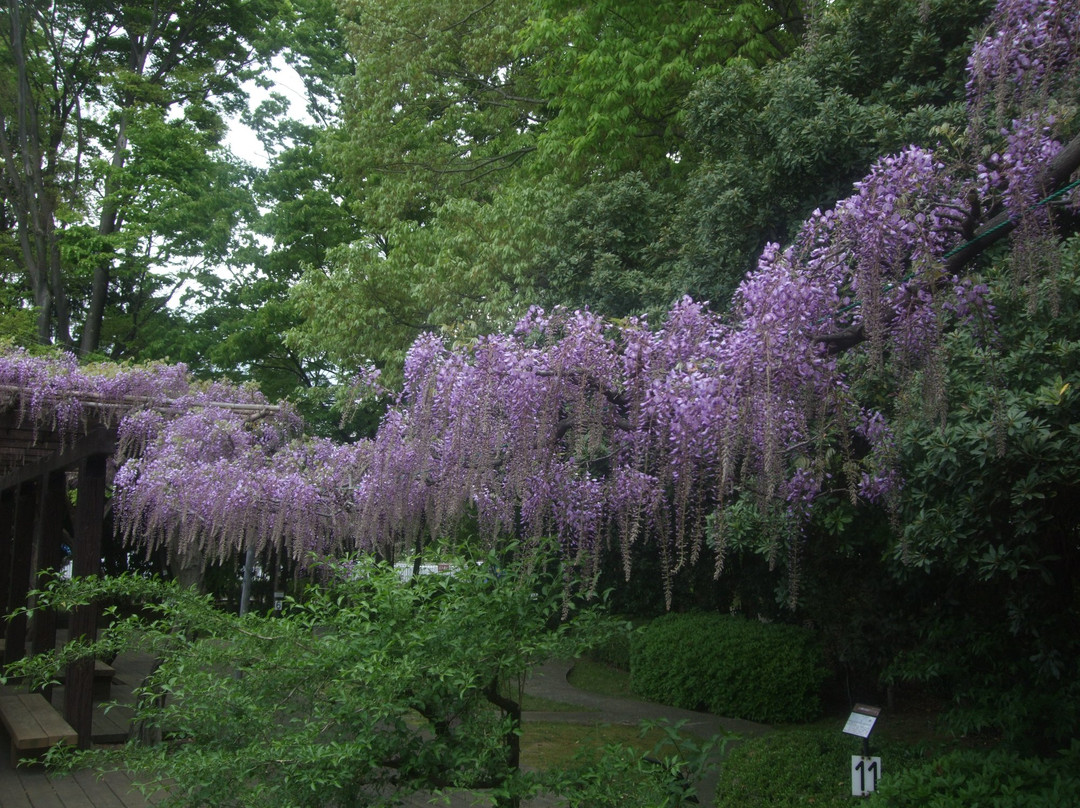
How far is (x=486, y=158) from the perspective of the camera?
44.2ft

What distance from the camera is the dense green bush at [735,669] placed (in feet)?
29.9

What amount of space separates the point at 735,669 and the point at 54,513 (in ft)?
23.0

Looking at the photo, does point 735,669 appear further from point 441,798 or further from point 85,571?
point 441,798

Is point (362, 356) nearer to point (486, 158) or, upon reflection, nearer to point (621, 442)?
point (486, 158)

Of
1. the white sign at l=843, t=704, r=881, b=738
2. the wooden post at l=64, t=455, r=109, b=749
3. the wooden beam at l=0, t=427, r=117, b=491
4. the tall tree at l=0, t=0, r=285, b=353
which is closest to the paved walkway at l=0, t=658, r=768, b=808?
the wooden post at l=64, t=455, r=109, b=749

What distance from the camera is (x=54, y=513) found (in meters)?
8.59

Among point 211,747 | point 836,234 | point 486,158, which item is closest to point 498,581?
point 211,747

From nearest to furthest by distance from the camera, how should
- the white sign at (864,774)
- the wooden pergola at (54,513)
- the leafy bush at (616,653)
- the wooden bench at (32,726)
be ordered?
the white sign at (864,774)
the wooden bench at (32,726)
the wooden pergola at (54,513)
the leafy bush at (616,653)

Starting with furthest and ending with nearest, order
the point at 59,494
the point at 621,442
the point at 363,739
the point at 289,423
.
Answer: the point at 289,423, the point at 59,494, the point at 621,442, the point at 363,739

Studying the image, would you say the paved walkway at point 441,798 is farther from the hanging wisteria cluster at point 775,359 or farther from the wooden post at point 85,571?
the hanging wisteria cluster at point 775,359

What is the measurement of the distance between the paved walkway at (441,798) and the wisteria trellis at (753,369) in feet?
4.07

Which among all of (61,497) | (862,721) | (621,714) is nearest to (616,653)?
(621,714)

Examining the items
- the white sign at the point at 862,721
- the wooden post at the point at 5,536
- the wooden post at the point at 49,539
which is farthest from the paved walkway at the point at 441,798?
the wooden post at the point at 5,536

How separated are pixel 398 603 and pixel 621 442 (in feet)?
6.25
